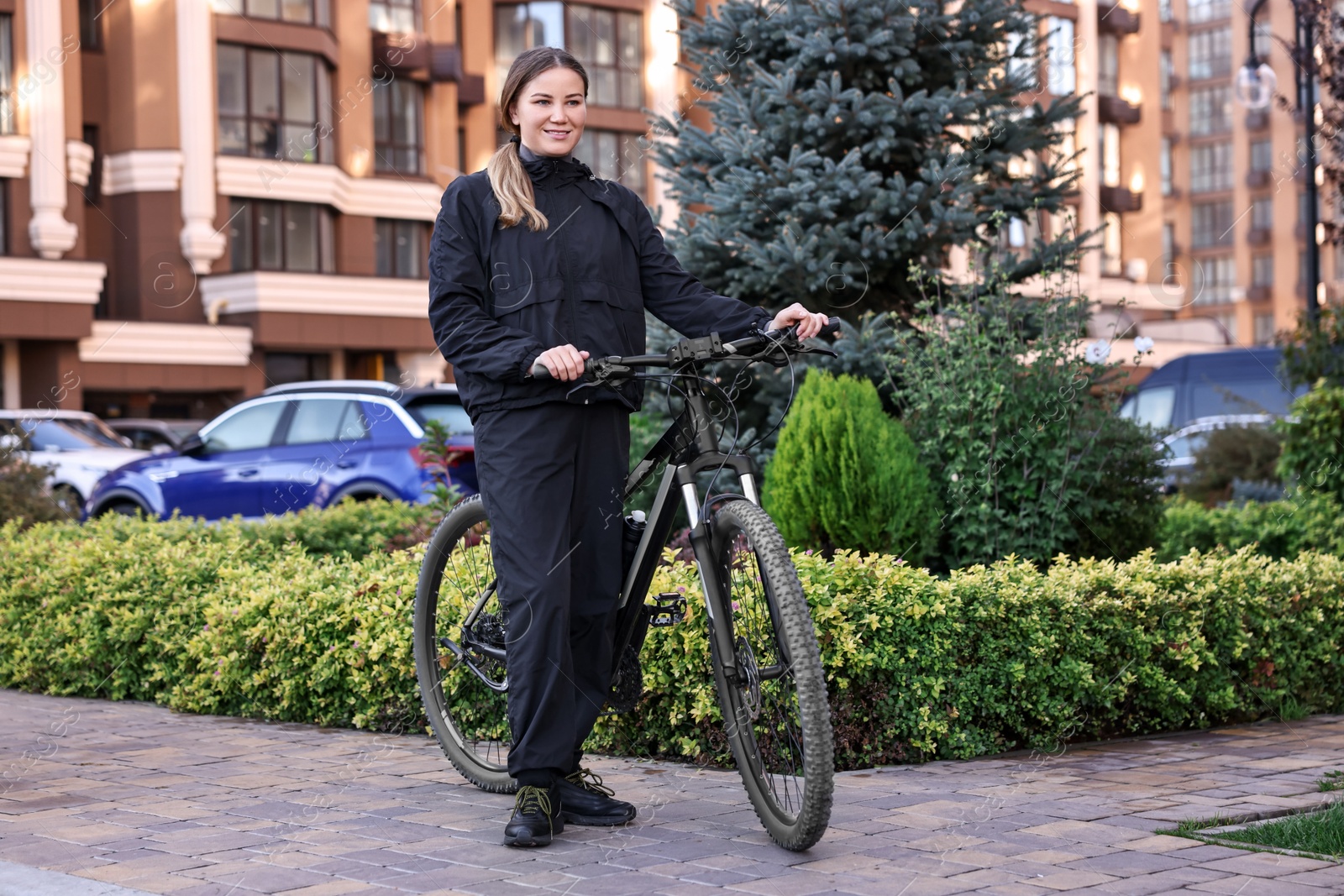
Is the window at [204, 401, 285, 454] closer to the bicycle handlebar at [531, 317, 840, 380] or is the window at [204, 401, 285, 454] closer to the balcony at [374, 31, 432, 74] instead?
the bicycle handlebar at [531, 317, 840, 380]

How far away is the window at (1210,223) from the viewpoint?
79.2 metres

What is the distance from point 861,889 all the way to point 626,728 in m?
2.00

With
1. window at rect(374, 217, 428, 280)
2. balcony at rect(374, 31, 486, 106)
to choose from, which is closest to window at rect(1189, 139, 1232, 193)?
balcony at rect(374, 31, 486, 106)

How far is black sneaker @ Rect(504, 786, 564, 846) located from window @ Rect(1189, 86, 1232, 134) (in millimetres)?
81664

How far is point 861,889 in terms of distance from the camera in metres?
3.70

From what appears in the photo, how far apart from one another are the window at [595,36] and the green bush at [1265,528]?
3304 cm

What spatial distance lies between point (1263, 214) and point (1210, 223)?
2.54 m

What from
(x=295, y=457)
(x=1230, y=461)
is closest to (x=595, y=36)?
(x=295, y=457)

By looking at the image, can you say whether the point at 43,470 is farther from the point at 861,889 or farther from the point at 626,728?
the point at 861,889

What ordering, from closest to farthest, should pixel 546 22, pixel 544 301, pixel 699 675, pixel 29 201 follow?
pixel 544 301
pixel 699 675
pixel 29 201
pixel 546 22

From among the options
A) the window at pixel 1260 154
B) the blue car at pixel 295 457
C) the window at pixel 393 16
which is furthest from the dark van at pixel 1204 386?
the window at pixel 1260 154

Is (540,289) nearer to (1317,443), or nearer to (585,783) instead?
(585,783)

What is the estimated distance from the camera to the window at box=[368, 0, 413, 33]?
129ft

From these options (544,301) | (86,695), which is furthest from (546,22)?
(544,301)
